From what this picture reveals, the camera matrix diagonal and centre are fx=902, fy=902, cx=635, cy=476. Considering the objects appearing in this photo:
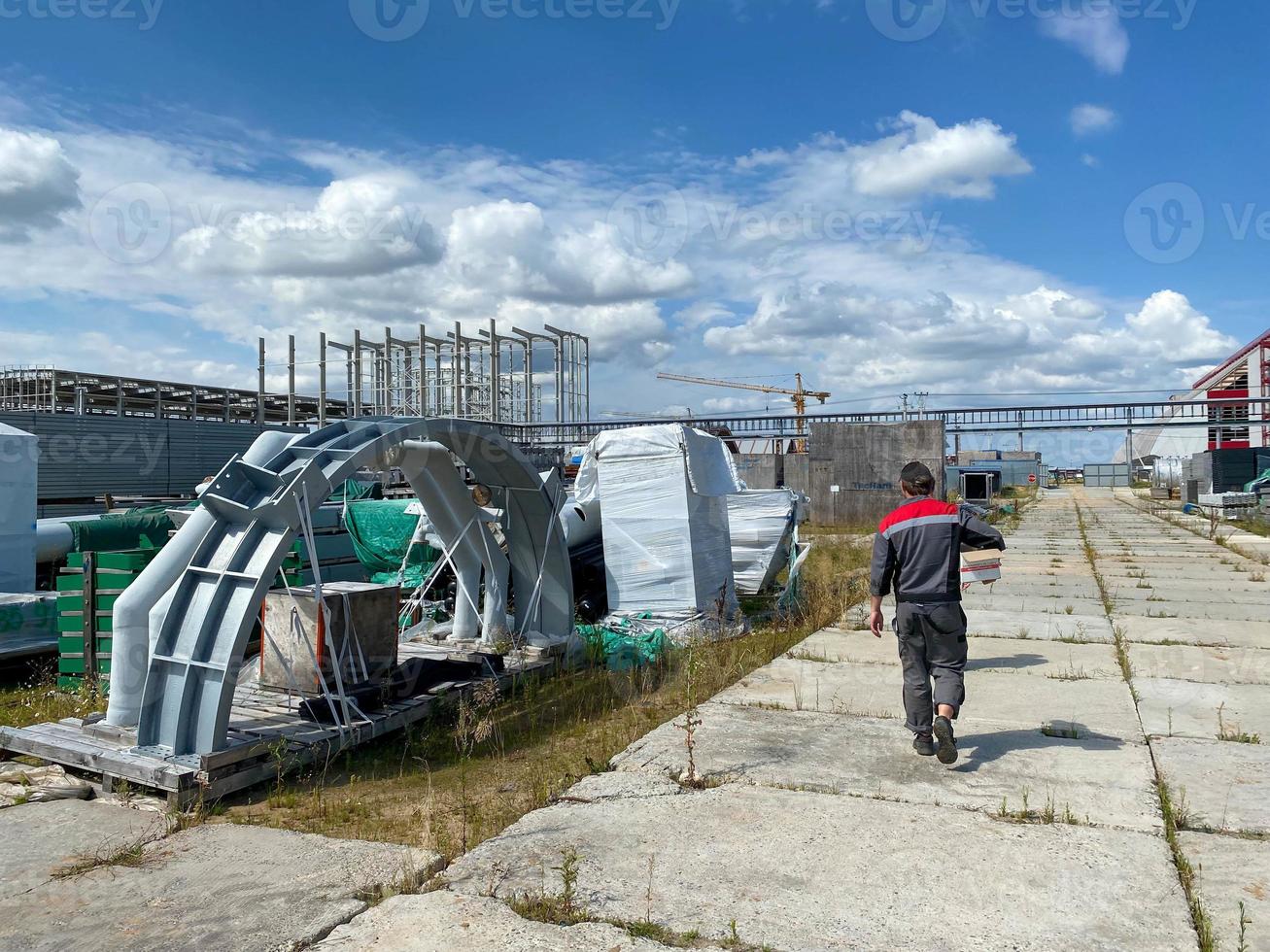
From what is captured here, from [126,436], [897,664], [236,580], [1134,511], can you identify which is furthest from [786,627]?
[1134,511]

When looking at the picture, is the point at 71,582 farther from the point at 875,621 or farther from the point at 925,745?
the point at 925,745

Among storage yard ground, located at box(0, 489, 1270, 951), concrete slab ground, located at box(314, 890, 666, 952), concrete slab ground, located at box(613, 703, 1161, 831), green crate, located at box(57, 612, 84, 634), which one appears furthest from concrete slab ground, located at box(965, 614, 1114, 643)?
green crate, located at box(57, 612, 84, 634)

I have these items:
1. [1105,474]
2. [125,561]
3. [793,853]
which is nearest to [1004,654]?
[793,853]

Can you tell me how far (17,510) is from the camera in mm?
9953

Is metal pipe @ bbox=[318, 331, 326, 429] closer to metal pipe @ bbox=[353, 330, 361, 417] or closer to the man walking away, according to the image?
metal pipe @ bbox=[353, 330, 361, 417]

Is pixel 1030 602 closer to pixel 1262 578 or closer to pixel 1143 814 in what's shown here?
pixel 1262 578

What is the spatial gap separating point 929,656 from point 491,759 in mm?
3056

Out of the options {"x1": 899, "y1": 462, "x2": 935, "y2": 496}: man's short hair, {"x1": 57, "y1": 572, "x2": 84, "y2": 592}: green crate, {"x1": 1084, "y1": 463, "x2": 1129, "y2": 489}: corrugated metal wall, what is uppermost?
{"x1": 1084, "y1": 463, "x2": 1129, "y2": 489}: corrugated metal wall

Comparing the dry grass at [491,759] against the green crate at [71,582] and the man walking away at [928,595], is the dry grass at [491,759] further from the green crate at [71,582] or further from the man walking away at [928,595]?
the green crate at [71,582]

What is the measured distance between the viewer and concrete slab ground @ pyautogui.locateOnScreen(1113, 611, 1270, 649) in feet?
31.3

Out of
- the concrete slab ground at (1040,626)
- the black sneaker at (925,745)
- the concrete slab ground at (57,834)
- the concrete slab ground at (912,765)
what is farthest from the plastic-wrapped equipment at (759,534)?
the concrete slab ground at (57,834)

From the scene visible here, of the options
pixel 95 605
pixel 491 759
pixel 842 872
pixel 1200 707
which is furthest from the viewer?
pixel 95 605

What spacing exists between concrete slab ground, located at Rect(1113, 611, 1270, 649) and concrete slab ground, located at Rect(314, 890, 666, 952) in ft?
27.1

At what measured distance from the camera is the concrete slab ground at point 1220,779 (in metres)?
4.61
